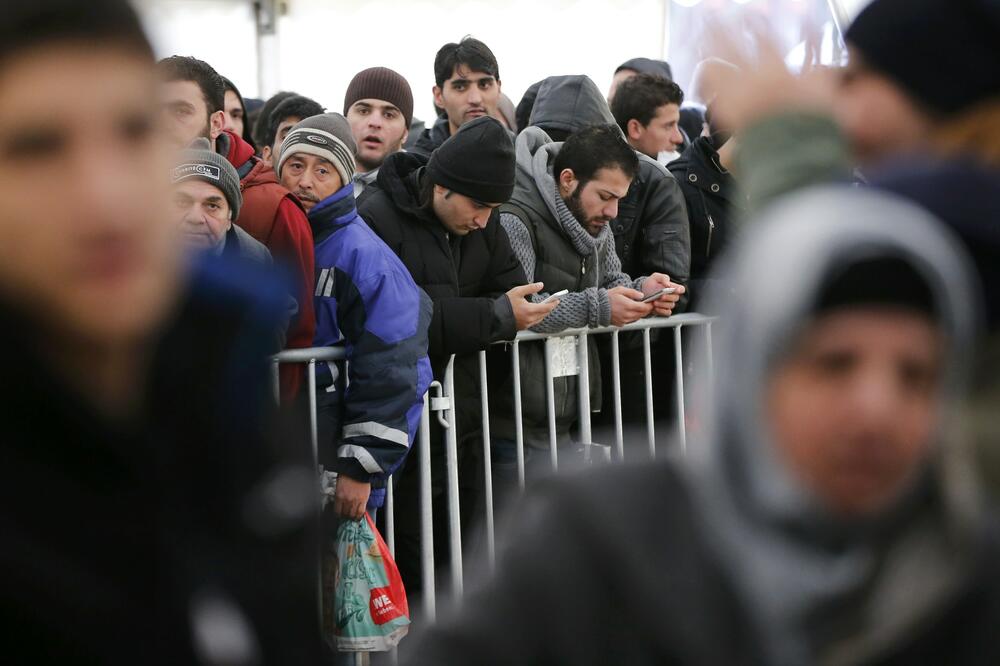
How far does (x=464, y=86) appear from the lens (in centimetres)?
654

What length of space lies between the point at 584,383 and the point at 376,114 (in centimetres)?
171

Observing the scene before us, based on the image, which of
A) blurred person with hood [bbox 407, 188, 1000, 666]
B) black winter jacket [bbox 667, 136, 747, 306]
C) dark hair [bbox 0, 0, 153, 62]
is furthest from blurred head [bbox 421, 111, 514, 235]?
dark hair [bbox 0, 0, 153, 62]

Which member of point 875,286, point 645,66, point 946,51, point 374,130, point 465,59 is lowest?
point 875,286

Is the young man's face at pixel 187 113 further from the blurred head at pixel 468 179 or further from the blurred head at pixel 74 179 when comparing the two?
the blurred head at pixel 74 179

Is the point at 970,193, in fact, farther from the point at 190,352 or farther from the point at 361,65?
the point at 361,65

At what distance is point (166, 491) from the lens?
128 centimetres

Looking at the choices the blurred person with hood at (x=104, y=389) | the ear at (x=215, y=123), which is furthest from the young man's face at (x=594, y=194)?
the blurred person with hood at (x=104, y=389)

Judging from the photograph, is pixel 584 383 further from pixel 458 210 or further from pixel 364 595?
pixel 364 595

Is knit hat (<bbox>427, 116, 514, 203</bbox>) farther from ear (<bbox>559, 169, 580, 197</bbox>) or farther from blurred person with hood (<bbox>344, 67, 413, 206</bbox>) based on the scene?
blurred person with hood (<bbox>344, 67, 413, 206</bbox>)

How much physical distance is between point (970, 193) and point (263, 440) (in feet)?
2.60

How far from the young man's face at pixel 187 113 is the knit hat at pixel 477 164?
840 mm

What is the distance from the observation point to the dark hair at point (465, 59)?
6.54 meters

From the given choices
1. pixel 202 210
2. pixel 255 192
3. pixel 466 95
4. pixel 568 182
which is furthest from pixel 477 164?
pixel 466 95

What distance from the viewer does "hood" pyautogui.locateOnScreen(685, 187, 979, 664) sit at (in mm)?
1364
